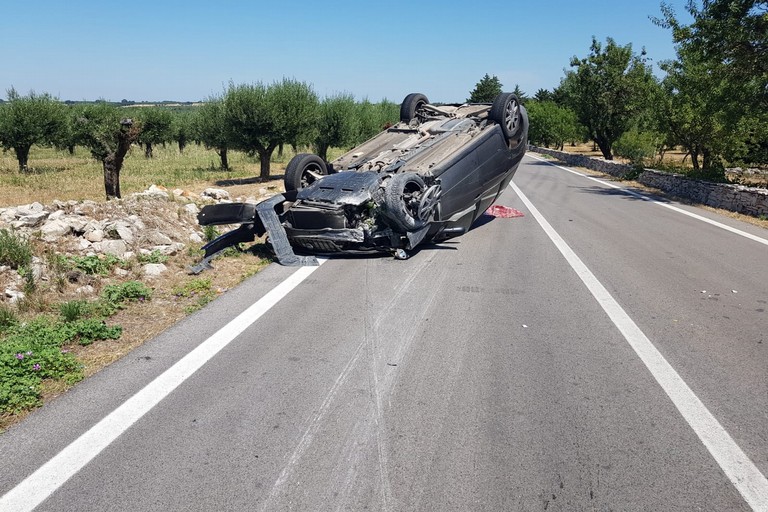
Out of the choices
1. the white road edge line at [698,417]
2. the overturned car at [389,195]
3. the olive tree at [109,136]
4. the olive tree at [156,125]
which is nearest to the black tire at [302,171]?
the overturned car at [389,195]

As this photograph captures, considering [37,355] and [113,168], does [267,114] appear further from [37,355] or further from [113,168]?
[37,355]

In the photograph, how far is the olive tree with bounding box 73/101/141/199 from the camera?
1305 cm

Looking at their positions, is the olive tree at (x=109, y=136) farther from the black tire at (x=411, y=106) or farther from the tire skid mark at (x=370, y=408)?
the tire skid mark at (x=370, y=408)

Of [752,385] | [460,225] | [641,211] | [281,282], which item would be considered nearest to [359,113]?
[641,211]

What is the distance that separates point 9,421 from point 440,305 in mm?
3947

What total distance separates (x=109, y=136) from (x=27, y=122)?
1328cm

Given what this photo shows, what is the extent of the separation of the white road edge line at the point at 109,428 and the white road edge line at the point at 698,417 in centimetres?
364

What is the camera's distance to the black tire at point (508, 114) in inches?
388

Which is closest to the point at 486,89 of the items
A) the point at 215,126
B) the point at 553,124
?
the point at 553,124

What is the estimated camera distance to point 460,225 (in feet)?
30.4

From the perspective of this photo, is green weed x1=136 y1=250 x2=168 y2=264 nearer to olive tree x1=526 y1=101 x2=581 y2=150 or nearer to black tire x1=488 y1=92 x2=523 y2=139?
black tire x1=488 y1=92 x2=523 y2=139

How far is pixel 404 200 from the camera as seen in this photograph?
7910 millimetres

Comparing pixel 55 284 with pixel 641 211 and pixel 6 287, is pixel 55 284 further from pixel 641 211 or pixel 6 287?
pixel 641 211

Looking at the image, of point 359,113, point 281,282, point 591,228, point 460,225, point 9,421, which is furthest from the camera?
point 359,113
